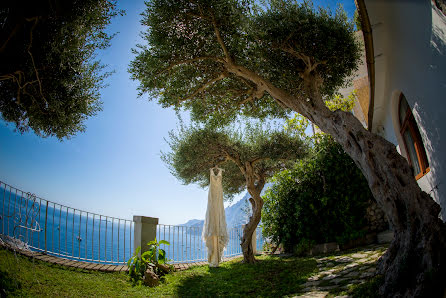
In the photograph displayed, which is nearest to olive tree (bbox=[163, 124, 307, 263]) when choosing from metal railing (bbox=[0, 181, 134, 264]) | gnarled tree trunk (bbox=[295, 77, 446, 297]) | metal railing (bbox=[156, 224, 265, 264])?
metal railing (bbox=[156, 224, 265, 264])

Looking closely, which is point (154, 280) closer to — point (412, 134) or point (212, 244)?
point (212, 244)

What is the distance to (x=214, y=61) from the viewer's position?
22.2ft

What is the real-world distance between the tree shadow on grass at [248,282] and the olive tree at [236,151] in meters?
2.10

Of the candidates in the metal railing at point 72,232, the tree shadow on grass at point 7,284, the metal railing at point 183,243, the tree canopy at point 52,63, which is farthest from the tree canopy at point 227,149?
the tree shadow on grass at point 7,284

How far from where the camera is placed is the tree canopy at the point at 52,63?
4062 millimetres

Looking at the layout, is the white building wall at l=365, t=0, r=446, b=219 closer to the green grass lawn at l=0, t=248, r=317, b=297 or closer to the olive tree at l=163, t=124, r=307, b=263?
the green grass lawn at l=0, t=248, r=317, b=297

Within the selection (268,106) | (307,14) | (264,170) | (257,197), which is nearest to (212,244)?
(257,197)

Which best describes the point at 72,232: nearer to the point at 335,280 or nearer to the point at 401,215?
the point at 335,280

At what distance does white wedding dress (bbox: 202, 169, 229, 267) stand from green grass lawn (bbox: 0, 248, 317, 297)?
4.90 ft

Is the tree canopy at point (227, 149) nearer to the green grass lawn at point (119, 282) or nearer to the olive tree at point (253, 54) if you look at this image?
the olive tree at point (253, 54)

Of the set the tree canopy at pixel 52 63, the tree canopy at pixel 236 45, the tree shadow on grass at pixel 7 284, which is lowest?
the tree shadow on grass at pixel 7 284

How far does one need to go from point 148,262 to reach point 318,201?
6.49 metres

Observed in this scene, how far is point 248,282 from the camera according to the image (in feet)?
16.9

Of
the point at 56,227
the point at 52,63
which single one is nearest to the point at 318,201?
the point at 56,227
